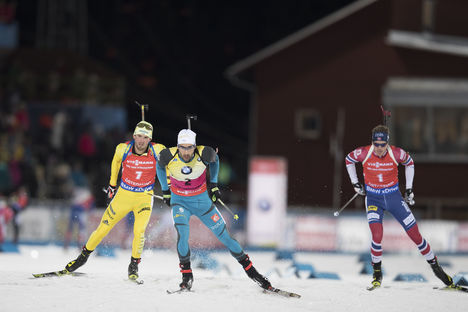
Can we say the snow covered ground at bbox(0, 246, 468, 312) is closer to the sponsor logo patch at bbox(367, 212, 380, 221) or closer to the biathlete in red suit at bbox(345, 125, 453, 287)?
the biathlete in red suit at bbox(345, 125, 453, 287)

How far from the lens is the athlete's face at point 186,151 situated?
9500 mm

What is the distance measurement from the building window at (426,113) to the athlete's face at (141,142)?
12.3 m

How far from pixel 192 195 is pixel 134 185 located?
987 millimetres

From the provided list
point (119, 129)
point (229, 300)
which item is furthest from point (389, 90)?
point (229, 300)

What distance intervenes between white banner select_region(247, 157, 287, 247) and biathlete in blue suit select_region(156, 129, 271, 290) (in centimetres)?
754

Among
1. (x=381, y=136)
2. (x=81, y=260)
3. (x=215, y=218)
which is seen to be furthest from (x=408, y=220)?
(x=81, y=260)

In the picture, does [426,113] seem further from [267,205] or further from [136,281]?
[136,281]

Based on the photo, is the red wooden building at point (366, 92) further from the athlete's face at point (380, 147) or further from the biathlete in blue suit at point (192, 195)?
the biathlete in blue suit at point (192, 195)

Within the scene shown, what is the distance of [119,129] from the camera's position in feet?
74.0

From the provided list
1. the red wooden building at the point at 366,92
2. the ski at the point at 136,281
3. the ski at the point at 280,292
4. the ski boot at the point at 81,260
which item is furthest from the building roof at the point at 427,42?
the ski boot at the point at 81,260

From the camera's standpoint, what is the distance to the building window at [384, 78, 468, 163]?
21.2m

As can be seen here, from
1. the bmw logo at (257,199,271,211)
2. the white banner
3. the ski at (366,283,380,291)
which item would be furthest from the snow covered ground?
the bmw logo at (257,199,271,211)

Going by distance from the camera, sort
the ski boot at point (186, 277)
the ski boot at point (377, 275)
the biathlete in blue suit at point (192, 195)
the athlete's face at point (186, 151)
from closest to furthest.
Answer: the athlete's face at point (186, 151), the biathlete in blue suit at point (192, 195), the ski boot at point (186, 277), the ski boot at point (377, 275)

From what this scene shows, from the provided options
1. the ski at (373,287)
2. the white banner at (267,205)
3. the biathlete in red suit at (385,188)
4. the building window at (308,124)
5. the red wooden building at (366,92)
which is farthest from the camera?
the building window at (308,124)
